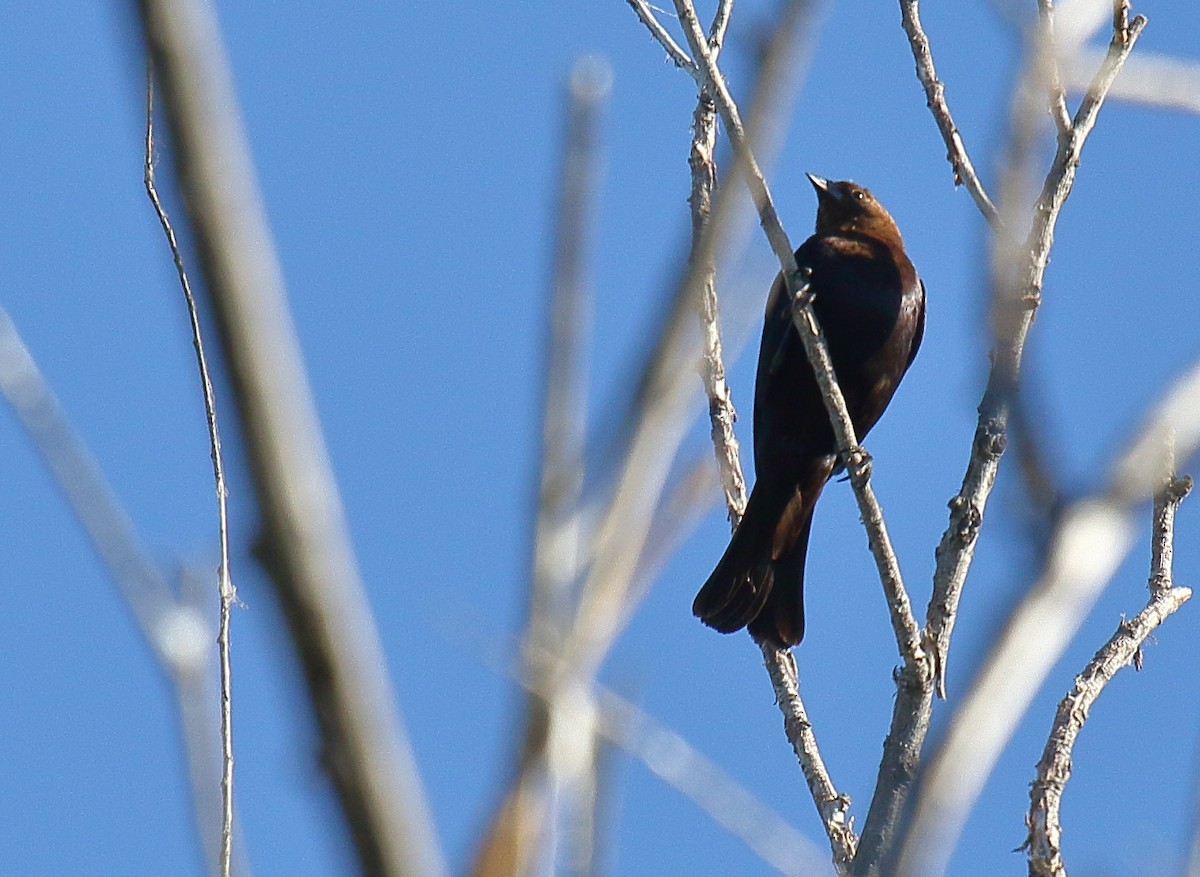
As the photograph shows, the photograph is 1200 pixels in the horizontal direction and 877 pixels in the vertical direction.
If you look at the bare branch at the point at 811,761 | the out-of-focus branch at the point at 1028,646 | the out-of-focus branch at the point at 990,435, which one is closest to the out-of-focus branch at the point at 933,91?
the out-of-focus branch at the point at 990,435

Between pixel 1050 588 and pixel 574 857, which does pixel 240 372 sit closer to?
pixel 574 857

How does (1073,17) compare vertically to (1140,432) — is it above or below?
above

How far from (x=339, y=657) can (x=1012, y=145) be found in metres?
1.08

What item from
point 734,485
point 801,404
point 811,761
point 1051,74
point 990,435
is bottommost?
point 811,761

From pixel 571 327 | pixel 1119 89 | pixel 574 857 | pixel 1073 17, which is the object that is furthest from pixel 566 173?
pixel 1119 89

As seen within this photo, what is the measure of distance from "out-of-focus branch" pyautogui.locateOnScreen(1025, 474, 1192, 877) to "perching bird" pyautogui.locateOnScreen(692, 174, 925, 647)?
128 cm

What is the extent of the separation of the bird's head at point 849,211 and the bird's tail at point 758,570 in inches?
61.1

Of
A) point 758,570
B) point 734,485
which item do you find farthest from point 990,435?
point 758,570

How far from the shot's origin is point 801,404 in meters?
5.27

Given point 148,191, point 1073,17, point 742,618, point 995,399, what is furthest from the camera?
point 742,618

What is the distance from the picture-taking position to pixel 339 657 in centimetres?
89

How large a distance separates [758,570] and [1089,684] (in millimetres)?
1681

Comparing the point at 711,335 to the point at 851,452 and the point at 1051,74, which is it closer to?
the point at 851,452

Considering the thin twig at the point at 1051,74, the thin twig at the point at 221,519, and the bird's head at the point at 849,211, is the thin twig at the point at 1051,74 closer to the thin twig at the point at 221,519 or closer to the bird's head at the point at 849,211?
the thin twig at the point at 221,519
